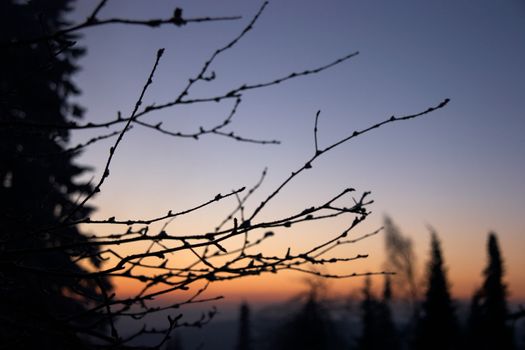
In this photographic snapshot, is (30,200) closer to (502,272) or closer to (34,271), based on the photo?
(34,271)

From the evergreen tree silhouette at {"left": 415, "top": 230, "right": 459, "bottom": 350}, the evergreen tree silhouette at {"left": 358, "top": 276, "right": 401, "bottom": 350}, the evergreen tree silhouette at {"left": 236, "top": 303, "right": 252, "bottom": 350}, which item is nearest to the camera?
the evergreen tree silhouette at {"left": 415, "top": 230, "right": 459, "bottom": 350}

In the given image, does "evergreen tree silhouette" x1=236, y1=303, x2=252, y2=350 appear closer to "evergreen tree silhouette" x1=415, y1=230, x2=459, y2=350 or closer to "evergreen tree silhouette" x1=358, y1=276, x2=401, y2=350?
"evergreen tree silhouette" x1=358, y1=276, x2=401, y2=350

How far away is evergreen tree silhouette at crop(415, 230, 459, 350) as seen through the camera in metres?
23.6

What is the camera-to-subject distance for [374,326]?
26.8m

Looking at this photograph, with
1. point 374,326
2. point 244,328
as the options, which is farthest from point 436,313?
point 244,328

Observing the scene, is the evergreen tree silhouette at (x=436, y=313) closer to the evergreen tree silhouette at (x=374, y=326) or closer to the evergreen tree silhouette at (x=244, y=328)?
the evergreen tree silhouette at (x=374, y=326)

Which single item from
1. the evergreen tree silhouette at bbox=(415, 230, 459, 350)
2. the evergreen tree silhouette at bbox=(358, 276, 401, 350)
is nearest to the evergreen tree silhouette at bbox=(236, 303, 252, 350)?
the evergreen tree silhouette at bbox=(358, 276, 401, 350)

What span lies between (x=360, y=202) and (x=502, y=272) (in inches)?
1240

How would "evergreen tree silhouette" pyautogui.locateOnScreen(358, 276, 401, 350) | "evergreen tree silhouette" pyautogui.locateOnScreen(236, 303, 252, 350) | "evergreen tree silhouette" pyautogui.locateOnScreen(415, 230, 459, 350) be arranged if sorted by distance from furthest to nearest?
1. "evergreen tree silhouette" pyautogui.locateOnScreen(236, 303, 252, 350)
2. "evergreen tree silhouette" pyautogui.locateOnScreen(358, 276, 401, 350)
3. "evergreen tree silhouette" pyautogui.locateOnScreen(415, 230, 459, 350)

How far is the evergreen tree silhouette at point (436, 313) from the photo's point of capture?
77.5ft

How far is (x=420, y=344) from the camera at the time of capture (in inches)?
936

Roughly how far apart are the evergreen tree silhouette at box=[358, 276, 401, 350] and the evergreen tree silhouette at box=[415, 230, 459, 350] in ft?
10.5

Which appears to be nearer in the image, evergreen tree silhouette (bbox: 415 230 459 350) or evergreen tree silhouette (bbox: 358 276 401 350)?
evergreen tree silhouette (bbox: 415 230 459 350)

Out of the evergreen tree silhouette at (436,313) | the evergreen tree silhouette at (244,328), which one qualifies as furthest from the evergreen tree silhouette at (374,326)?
the evergreen tree silhouette at (244,328)
